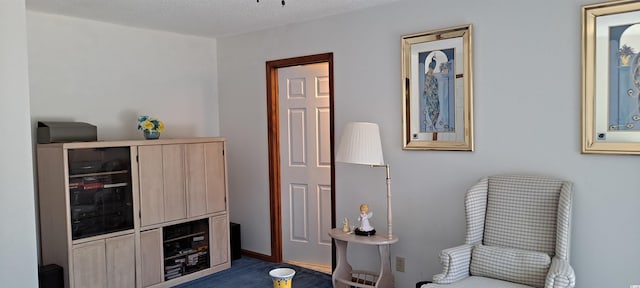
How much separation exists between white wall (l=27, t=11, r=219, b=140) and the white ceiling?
0.52ft

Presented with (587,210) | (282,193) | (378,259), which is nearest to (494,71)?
(587,210)

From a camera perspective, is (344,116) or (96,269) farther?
(344,116)

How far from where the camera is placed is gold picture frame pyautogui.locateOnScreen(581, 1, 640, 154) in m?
2.57

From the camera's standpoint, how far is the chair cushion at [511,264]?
2.58 metres

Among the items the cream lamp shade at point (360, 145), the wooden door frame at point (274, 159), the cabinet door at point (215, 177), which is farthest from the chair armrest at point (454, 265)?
the cabinet door at point (215, 177)

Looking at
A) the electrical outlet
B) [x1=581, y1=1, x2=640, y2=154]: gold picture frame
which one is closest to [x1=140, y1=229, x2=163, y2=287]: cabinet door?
the electrical outlet

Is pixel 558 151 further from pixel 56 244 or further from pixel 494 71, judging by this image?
pixel 56 244

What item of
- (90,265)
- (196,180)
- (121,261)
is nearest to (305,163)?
(196,180)

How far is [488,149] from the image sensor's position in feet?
10.2

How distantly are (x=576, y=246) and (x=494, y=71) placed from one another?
1157 millimetres

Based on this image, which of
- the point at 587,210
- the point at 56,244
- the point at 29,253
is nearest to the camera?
the point at 587,210

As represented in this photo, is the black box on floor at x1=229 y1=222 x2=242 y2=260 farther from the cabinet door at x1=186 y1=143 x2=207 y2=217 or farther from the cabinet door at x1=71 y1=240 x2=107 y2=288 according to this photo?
the cabinet door at x1=71 y1=240 x2=107 y2=288

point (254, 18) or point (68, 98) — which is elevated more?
point (254, 18)

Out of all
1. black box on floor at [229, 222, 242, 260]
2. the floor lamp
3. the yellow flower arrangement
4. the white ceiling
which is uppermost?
the white ceiling
